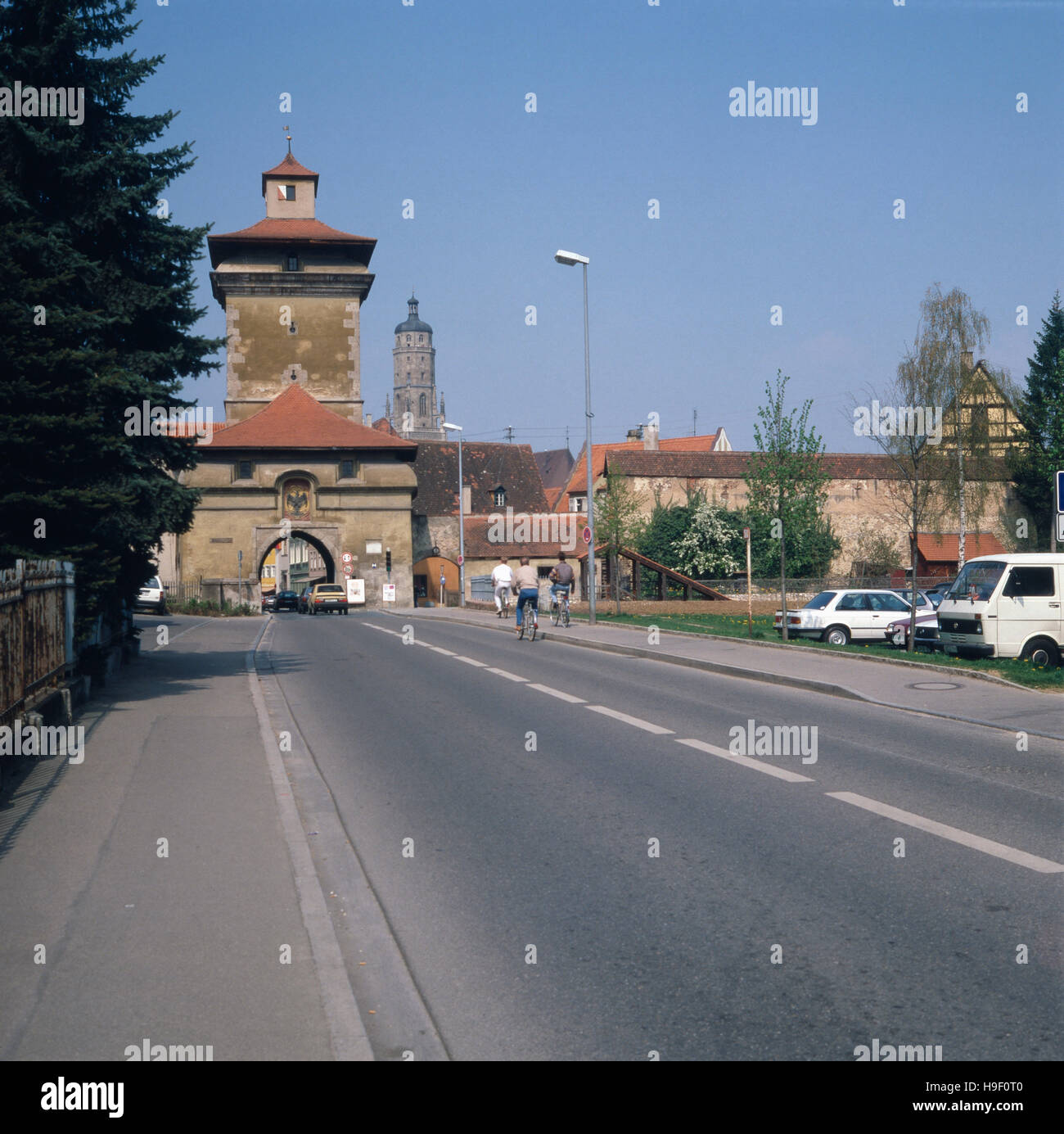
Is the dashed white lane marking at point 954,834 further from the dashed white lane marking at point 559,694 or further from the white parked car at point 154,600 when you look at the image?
the white parked car at point 154,600

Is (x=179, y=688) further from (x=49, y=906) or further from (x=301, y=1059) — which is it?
(x=301, y=1059)

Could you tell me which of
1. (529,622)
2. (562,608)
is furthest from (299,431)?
(529,622)

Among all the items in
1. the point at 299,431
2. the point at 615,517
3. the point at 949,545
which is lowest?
the point at 949,545

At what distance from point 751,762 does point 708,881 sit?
144 inches

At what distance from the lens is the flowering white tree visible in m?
57.2

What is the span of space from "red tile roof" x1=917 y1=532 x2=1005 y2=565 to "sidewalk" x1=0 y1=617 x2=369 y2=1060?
61933mm

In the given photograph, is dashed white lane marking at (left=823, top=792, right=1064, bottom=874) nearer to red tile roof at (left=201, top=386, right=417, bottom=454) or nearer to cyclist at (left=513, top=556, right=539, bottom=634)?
cyclist at (left=513, top=556, right=539, bottom=634)

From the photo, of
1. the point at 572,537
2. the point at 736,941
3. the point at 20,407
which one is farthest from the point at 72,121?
the point at 572,537

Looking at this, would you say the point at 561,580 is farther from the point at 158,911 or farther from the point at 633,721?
the point at 158,911

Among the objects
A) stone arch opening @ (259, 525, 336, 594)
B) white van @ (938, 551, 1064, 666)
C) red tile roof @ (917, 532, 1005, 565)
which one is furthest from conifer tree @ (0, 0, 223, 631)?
stone arch opening @ (259, 525, 336, 594)

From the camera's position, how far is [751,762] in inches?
382

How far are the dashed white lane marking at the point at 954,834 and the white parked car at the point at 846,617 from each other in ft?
64.6

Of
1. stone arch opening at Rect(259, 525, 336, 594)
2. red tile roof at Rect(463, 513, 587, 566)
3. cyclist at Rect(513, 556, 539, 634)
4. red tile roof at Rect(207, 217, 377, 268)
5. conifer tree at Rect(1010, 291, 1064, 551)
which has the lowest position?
stone arch opening at Rect(259, 525, 336, 594)

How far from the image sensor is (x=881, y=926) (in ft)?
17.5
